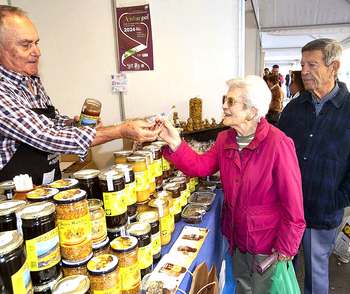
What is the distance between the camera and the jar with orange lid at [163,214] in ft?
4.87

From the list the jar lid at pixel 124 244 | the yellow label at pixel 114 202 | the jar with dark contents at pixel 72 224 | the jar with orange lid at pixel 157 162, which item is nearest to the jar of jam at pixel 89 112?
the jar with orange lid at pixel 157 162

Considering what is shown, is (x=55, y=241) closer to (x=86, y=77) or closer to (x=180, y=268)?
(x=180, y=268)

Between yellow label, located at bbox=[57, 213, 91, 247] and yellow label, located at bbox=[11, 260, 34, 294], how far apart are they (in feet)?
0.59

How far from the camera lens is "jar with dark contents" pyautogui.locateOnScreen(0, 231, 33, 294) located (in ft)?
2.26

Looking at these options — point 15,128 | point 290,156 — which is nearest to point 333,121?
point 290,156

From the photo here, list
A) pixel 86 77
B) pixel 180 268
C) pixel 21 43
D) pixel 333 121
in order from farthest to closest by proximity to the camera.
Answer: pixel 86 77
pixel 333 121
pixel 21 43
pixel 180 268

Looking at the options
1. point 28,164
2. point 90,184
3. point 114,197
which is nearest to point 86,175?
point 90,184

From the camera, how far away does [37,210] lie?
33.9 inches

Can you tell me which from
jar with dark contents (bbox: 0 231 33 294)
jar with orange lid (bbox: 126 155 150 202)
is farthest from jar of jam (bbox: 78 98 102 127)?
jar with dark contents (bbox: 0 231 33 294)

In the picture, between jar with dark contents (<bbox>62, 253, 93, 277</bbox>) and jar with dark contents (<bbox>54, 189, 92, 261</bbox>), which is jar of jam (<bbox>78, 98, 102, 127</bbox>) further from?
jar with dark contents (<bbox>62, 253, 93, 277</bbox>)

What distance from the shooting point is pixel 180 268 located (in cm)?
126

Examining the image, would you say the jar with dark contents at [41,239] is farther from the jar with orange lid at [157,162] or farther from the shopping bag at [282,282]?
the shopping bag at [282,282]

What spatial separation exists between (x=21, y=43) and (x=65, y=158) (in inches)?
103

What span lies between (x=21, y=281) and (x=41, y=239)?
0.45 feet
